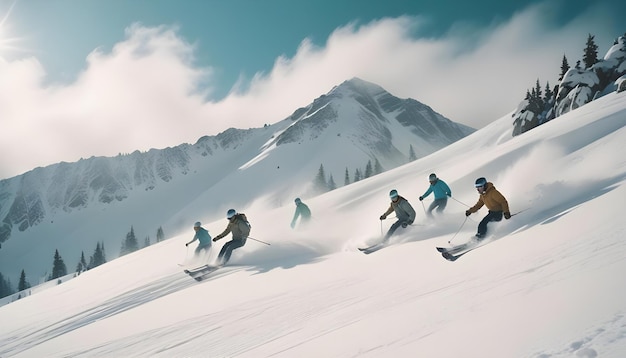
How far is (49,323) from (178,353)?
8.48 metres

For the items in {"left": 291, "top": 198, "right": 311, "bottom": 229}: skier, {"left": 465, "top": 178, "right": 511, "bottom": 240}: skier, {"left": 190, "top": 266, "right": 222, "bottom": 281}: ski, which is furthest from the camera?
{"left": 291, "top": 198, "right": 311, "bottom": 229}: skier

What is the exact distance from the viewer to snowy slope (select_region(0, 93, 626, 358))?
329 cm

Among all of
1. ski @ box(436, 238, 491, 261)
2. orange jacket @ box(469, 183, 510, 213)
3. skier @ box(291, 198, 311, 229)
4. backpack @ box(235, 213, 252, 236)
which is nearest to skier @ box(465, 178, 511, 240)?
orange jacket @ box(469, 183, 510, 213)

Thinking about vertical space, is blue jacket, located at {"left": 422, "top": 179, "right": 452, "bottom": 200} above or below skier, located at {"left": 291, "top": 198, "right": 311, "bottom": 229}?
below

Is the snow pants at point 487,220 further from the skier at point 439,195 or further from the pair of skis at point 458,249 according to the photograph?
the skier at point 439,195

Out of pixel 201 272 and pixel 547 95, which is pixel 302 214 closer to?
pixel 201 272

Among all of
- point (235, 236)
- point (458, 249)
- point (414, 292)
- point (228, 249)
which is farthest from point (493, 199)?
point (228, 249)

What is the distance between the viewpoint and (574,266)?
4.31 meters

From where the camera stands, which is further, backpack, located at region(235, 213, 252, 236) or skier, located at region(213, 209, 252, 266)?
backpack, located at region(235, 213, 252, 236)

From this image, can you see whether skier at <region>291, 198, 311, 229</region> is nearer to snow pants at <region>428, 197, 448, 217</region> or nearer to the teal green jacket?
the teal green jacket

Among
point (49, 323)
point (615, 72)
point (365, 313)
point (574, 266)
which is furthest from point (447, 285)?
point (615, 72)

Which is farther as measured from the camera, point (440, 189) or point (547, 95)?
point (547, 95)

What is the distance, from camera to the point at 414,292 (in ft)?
19.2

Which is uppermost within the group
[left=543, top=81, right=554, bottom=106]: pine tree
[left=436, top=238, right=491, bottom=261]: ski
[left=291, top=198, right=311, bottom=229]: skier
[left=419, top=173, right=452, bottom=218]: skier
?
[left=543, top=81, right=554, bottom=106]: pine tree
